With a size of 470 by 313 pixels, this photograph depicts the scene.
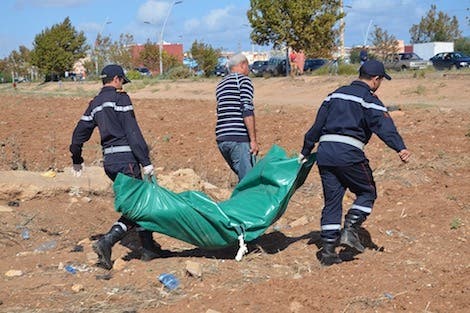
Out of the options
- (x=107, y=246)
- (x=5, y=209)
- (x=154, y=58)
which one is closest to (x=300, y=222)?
(x=107, y=246)

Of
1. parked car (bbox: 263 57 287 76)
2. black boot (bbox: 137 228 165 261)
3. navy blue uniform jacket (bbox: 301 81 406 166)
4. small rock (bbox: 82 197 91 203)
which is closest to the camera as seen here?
navy blue uniform jacket (bbox: 301 81 406 166)

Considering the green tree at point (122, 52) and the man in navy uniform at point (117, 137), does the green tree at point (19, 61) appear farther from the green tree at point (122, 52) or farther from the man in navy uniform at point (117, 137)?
the man in navy uniform at point (117, 137)

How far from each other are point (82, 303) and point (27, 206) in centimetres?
304

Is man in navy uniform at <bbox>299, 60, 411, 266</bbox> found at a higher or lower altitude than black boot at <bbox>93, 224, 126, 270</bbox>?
higher

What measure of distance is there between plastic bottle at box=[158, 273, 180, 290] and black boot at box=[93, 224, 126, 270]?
0.58 meters

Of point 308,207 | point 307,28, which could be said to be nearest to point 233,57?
point 308,207

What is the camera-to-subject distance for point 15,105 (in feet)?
79.2

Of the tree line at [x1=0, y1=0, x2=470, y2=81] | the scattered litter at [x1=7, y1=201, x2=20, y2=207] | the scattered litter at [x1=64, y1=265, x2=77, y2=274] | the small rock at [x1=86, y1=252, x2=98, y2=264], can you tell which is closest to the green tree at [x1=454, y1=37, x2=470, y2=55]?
the tree line at [x1=0, y1=0, x2=470, y2=81]

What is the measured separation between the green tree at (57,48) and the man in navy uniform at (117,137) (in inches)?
2005

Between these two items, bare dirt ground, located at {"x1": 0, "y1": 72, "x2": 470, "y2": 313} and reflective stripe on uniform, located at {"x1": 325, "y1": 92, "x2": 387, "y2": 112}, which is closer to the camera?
bare dirt ground, located at {"x1": 0, "y1": 72, "x2": 470, "y2": 313}

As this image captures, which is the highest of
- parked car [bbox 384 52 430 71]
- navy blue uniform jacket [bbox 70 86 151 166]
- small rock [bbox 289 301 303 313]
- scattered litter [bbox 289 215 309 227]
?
navy blue uniform jacket [bbox 70 86 151 166]

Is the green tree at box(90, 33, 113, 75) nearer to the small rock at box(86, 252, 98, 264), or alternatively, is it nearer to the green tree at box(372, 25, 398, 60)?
the green tree at box(372, 25, 398, 60)

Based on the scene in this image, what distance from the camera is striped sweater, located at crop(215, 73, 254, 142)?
21.3ft

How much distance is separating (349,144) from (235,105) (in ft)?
4.50
